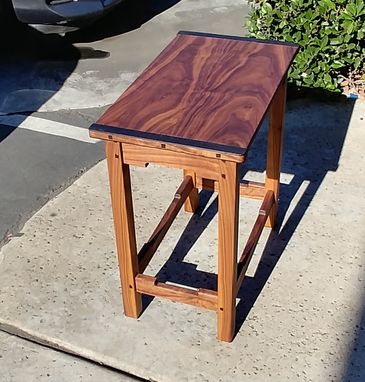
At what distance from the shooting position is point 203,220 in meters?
3.42

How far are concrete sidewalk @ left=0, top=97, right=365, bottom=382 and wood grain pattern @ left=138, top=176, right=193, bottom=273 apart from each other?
0.20 metres

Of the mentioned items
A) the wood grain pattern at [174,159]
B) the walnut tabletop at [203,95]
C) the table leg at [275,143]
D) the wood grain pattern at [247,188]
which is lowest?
the wood grain pattern at [247,188]

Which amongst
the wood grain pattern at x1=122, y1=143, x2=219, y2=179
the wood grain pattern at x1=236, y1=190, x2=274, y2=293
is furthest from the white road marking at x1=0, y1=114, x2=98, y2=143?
the wood grain pattern at x1=122, y1=143, x2=219, y2=179

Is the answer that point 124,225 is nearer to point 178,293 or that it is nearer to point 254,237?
point 178,293

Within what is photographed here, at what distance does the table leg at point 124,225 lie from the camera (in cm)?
245

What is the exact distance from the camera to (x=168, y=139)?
2.29m

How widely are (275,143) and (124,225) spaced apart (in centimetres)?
88

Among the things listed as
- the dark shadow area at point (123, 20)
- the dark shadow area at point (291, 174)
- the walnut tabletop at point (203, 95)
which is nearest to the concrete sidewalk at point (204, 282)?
the dark shadow area at point (291, 174)

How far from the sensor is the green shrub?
14.0ft

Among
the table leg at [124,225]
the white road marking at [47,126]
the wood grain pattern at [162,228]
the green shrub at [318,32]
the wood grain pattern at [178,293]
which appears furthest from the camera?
the green shrub at [318,32]

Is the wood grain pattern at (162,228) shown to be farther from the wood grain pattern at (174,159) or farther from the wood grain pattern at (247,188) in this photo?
the wood grain pattern at (174,159)

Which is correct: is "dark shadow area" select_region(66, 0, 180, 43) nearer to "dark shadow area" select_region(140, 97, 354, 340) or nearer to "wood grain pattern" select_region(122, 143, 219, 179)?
"dark shadow area" select_region(140, 97, 354, 340)

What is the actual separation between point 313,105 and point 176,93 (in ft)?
6.69

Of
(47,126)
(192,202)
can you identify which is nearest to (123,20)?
(47,126)
